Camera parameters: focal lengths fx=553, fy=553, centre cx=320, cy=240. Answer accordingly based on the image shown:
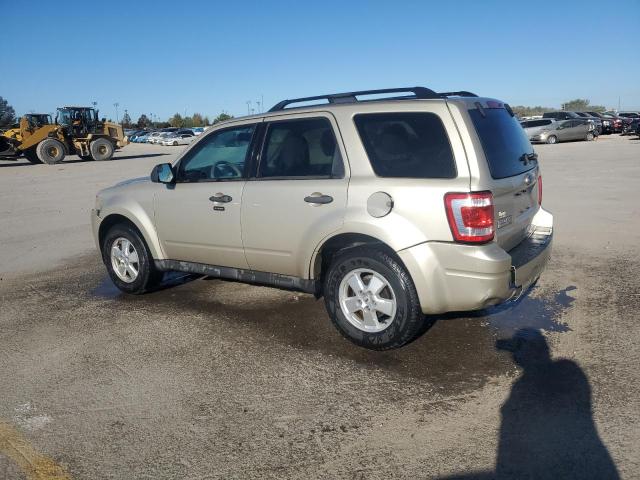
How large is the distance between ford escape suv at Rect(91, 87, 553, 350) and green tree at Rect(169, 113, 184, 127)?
109151mm

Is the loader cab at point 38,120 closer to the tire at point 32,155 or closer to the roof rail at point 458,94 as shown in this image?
the tire at point 32,155

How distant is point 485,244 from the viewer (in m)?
3.77

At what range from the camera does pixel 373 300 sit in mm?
4176

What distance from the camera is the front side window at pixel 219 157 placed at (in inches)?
197

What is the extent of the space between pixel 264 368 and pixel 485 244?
1.81 metres

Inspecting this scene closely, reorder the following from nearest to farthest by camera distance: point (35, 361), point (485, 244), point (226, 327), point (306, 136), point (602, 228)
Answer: point (485, 244) < point (35, 361) < point (306, 136) < point (226, 327) < point (602, 228)

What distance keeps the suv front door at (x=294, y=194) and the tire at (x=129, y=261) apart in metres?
1.42

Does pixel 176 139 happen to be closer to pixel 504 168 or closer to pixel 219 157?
pixel 219 157

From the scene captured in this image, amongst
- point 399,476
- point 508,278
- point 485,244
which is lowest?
point 399,476

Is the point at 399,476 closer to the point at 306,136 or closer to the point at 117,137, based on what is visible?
the point at 306,136

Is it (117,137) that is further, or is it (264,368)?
(117,137)

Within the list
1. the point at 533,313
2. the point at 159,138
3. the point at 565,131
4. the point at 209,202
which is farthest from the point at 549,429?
the point at 159,138

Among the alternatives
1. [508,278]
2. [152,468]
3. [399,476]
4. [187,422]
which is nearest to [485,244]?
[508,278]

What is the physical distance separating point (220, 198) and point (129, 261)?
5.05 feet
